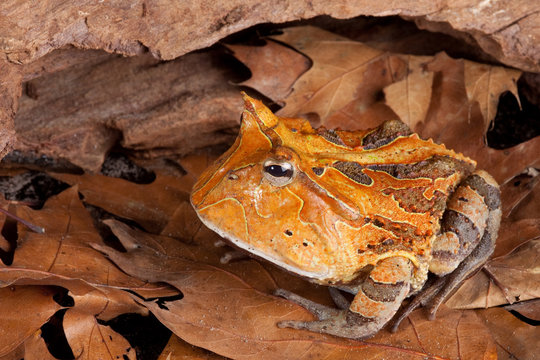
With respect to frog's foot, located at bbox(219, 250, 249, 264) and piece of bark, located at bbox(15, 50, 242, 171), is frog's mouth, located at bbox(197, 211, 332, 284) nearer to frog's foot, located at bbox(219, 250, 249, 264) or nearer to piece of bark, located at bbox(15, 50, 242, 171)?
frog's foot, located at bbox(219, 250, 249, 264)

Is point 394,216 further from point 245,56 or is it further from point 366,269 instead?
point 245,56

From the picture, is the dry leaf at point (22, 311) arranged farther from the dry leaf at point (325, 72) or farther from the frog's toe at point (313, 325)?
the dry leaf at point (325, 72)

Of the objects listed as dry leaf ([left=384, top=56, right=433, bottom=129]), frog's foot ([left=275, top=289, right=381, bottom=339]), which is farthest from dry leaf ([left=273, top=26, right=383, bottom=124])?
frog's foot ([left=275, top=289, right=381, bottom=339])

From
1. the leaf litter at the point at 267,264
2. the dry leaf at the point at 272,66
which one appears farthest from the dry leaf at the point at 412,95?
the dry leaf at the point at 272,66

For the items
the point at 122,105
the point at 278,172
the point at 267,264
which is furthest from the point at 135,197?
the point at 278,172

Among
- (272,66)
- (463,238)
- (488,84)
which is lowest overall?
(463,238)

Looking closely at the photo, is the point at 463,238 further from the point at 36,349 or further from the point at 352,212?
the point at 36,349

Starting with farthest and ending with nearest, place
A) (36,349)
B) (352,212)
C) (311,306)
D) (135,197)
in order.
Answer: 1. (135,197)
2. (311,306)
3. (352,212)
4. (36,349)
